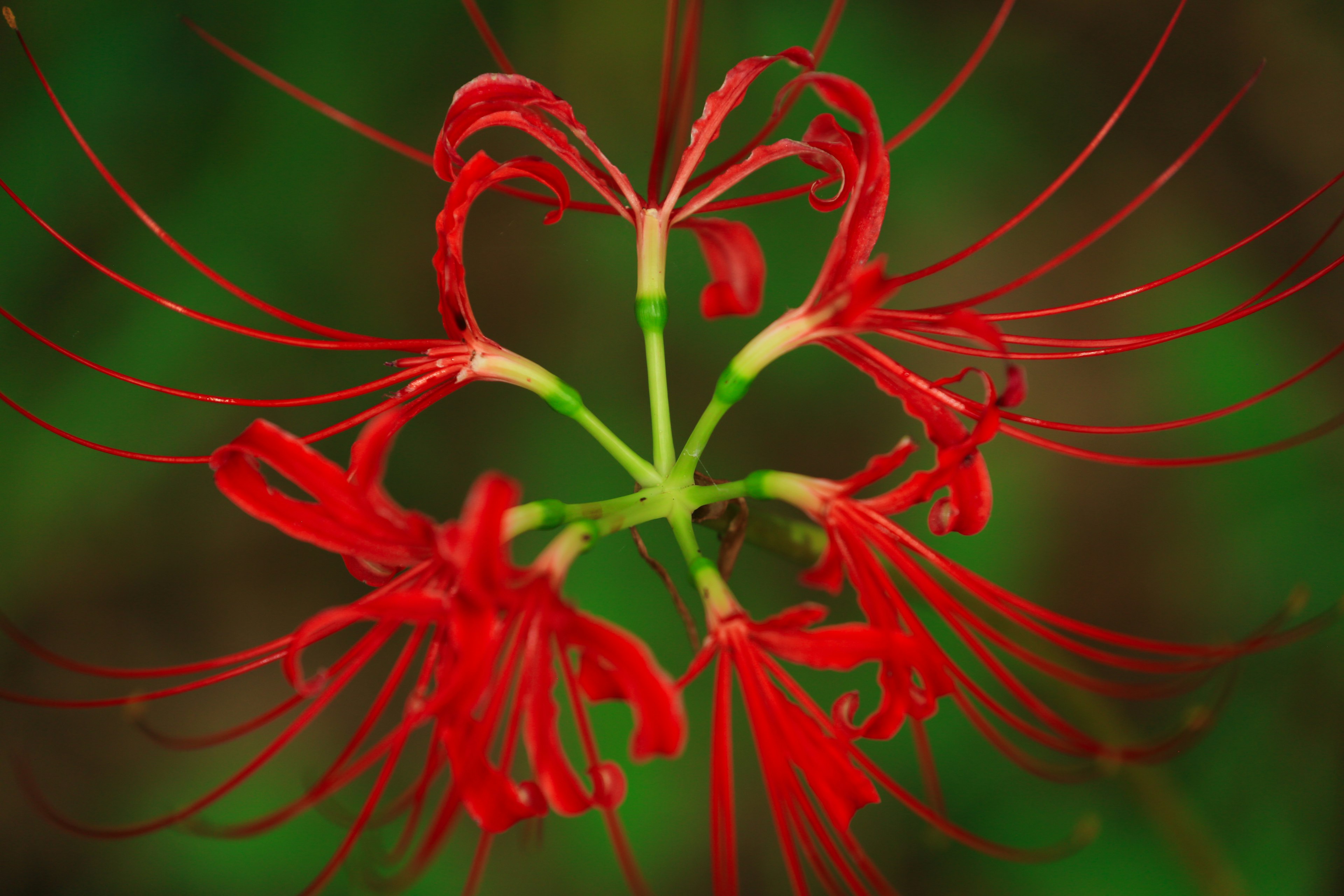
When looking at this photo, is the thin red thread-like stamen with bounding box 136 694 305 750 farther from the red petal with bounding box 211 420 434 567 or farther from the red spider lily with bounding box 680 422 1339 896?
the red spider lily with bounding box 680 422 1339 896

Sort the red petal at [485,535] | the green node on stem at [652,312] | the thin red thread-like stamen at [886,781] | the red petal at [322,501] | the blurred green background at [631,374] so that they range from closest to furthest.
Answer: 1. the red petal at [485,535]
2. the red petal at [322,501]
3. the thin red thread-like stamen at [886,781]
4. the green node on stem at [652,312]
5. the blurred green background at [631,374]

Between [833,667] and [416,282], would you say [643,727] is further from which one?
[416,282]

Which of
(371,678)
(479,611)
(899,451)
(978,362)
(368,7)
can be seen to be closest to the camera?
(479,611)

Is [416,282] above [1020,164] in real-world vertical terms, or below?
above

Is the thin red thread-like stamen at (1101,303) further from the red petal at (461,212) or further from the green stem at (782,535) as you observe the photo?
the red petal at (461,212)

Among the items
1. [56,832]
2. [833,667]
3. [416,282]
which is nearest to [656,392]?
[833,667]

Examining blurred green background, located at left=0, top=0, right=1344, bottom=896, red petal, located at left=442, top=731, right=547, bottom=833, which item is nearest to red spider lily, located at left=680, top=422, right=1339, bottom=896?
red petal, located at left=442, top=731, right=547, bottom=833

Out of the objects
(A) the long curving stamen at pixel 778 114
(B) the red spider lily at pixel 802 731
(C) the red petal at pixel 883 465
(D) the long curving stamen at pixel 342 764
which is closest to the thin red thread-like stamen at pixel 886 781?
(B) the red spider lily at pixel 802 731
